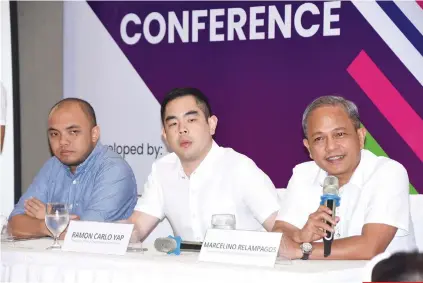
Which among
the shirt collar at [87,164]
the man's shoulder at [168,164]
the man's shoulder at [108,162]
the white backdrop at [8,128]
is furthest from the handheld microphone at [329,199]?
Result: the white backdrop at [8,128]

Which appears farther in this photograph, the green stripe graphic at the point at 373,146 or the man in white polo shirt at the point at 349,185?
the green stripe graphic at the point at 373,146

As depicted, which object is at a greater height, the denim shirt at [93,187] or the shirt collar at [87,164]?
the shirt collar at [87,164]

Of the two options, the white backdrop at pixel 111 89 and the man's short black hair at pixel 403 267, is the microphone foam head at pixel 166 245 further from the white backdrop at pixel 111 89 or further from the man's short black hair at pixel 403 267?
the white backdrop at pixel 111 89

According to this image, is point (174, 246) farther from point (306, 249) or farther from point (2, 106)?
point (2, 106)

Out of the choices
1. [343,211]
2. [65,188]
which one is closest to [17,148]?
[65,188]

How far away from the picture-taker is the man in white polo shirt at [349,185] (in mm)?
2609

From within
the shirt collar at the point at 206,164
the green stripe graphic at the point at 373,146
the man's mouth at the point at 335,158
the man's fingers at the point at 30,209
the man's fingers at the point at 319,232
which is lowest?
the man's fingers at the point at 319,232

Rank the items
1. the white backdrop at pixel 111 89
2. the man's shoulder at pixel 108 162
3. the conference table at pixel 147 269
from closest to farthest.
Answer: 1. the conference table at pixel 147 269
2. the man's shoulder at pixel 108 162
3. the white backdrop at pixel 111 89

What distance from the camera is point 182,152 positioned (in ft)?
10.3

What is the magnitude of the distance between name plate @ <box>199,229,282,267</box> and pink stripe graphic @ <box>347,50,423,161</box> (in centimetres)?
183

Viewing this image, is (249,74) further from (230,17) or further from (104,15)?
(104,15)

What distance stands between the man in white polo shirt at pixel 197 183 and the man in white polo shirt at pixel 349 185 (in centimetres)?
26

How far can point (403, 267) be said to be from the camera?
102cm

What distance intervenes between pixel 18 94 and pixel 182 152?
2387mm
